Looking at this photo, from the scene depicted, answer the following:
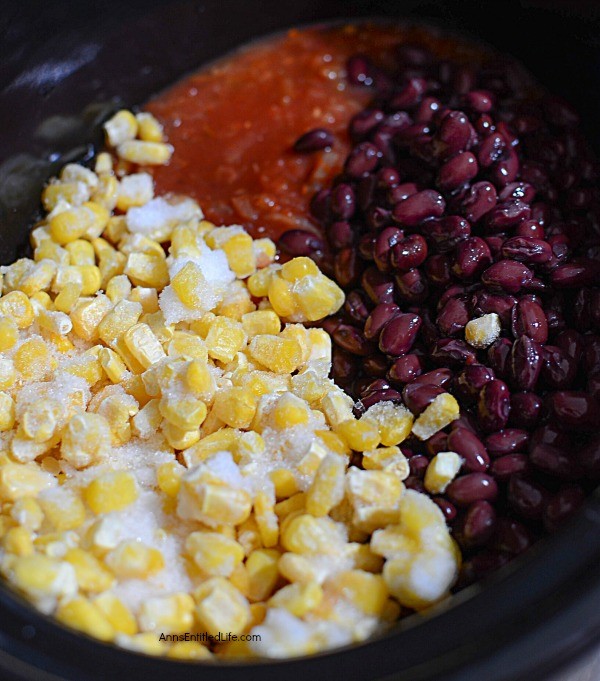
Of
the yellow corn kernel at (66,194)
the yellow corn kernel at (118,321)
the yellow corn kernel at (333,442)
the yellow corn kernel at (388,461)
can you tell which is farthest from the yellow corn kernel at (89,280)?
the yellow corn kernel at (388,461)

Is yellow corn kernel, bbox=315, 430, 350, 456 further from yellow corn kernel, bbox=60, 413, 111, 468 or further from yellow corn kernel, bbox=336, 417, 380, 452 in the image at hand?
yellow corn kernel, bbox=60, 413, 111, 468

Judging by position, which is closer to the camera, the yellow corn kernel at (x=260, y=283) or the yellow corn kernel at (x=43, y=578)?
the yellow corn kernel at (x=43, y=578)

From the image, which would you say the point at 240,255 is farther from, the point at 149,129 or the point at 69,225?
the point at 149,129

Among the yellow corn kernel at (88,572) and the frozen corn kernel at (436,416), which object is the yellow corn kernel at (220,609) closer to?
→ the yellow corn kernel at (88,572)

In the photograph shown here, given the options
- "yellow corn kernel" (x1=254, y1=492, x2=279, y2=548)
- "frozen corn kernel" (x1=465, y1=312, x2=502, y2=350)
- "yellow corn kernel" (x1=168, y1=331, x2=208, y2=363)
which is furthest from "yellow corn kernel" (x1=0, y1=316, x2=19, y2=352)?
"frozen corn kernel" (x1=465, y1=312, x2=502, y2=350)

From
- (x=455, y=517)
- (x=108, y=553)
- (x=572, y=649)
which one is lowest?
(x=455, y=517)

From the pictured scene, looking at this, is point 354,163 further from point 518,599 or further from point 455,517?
point 518,599

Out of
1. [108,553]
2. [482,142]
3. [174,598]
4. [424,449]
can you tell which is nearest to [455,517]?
[424,449]
